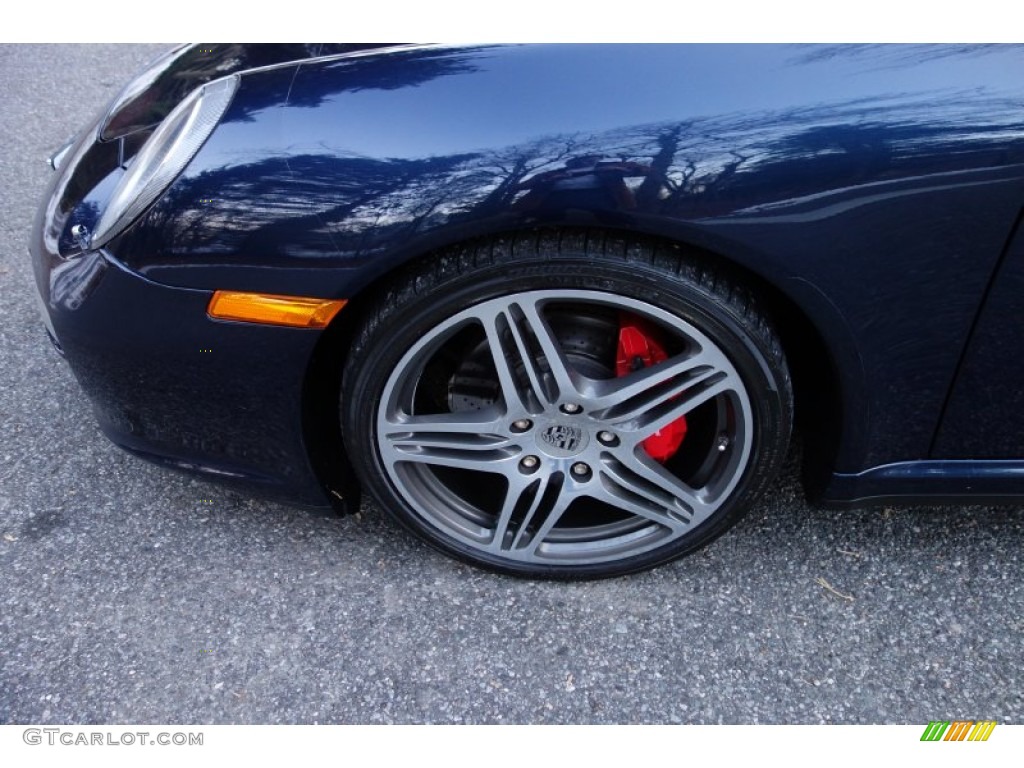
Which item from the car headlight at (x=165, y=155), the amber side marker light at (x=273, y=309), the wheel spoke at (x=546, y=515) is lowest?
the wheel spoke at (x=546, y=515)

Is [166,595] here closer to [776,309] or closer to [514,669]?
[514,669]

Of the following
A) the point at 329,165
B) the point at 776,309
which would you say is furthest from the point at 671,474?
the point at 329,165

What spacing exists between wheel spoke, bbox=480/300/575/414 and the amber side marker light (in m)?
0.29

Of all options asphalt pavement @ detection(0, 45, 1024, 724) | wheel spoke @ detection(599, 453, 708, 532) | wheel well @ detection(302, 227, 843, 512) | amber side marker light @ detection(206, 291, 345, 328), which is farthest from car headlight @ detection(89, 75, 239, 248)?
wheel spoke @ detection(599, 453, 708, 532)

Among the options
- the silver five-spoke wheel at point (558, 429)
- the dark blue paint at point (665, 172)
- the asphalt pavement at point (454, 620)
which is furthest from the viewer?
the asphalt pavement at point (454, 620)

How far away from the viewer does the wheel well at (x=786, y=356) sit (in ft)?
5.62

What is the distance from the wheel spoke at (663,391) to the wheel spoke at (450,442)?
8.6 inches

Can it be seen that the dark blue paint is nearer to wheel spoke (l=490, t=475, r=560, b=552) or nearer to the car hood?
the car hood

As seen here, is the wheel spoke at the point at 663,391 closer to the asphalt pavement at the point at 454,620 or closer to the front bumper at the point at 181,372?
the asphalt pavement at the point at 454,620

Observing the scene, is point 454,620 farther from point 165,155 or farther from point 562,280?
point 165,155

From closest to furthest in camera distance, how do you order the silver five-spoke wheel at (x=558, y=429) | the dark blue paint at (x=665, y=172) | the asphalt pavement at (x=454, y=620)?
the dark blue paint at (x=665, y=172)
the silver five-spoke wheel at (x=558, y=429)
the asphalt pavement at (x=454, y=620)
